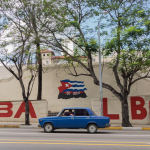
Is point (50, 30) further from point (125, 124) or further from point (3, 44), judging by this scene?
point (125, 124)

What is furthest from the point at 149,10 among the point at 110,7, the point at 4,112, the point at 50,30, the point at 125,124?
the point at 4,112

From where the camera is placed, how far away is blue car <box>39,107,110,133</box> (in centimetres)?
1220

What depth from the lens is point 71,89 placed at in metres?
23.1

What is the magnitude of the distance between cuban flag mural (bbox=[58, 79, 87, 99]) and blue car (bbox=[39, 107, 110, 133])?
10.4 metres

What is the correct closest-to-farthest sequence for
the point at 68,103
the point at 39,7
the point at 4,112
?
the point at 39,7 < the point at 4,112 < the point at 68,103

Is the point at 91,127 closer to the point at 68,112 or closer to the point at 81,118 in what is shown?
the point at 81,118

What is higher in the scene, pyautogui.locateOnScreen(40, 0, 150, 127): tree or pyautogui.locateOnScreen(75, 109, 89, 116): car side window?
pyautogui.locateOnScreen(40, 0, 150, 127): tree

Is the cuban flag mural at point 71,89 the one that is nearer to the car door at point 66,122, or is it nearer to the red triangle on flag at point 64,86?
the red triangle on flag at point 64,86

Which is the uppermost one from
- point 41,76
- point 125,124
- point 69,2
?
point 69,2

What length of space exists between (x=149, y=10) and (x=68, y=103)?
11.8 meters

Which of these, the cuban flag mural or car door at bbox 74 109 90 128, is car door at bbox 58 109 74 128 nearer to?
car door at bbox 74 109 90 128

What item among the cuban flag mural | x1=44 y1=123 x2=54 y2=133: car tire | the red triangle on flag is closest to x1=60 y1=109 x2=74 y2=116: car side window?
x1=44 y1=123 x2=54 y2=133: car tire

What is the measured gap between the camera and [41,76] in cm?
2280

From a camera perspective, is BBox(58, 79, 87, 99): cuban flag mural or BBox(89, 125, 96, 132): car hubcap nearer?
BBox(89, 125, 96, 132): car hubcap
